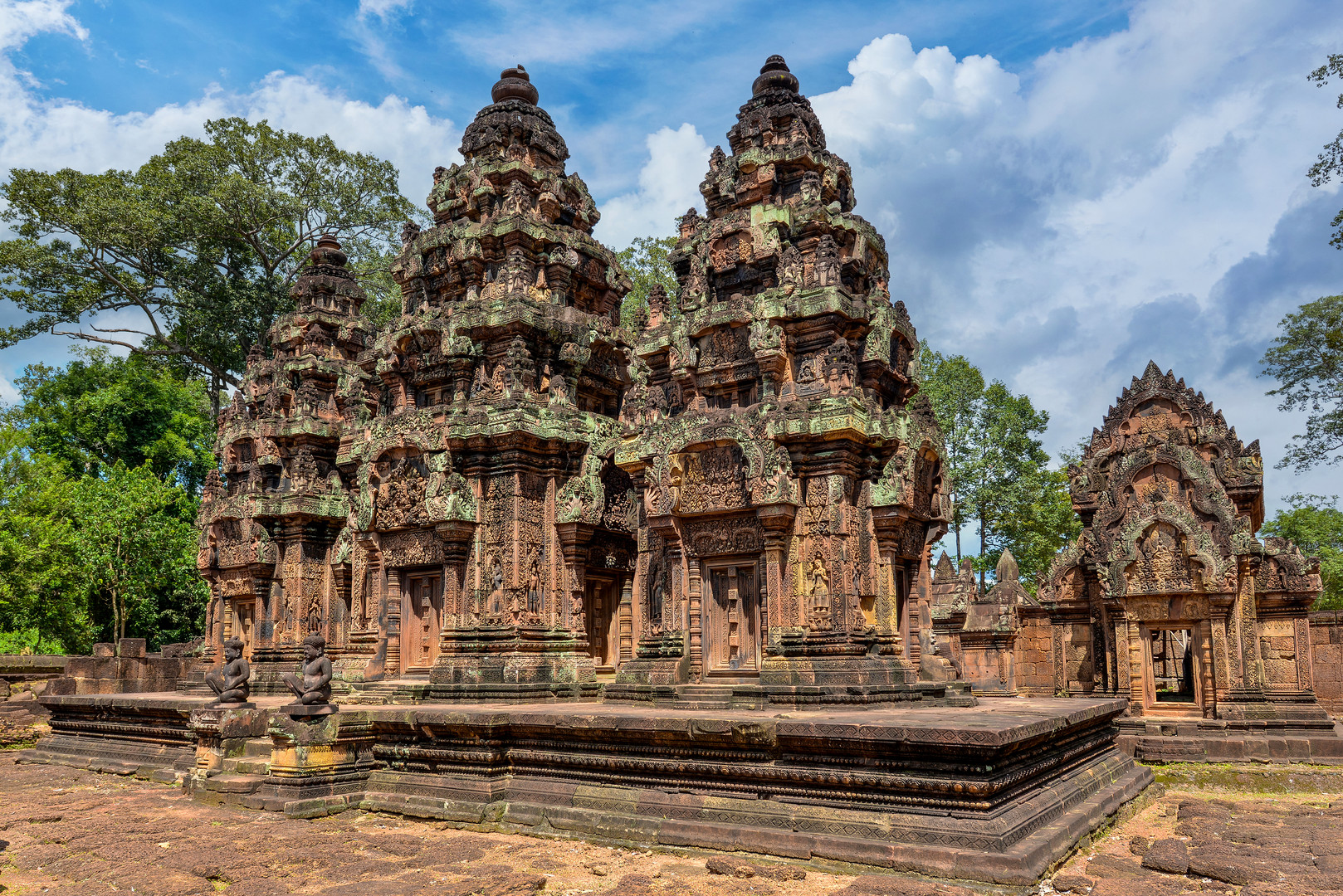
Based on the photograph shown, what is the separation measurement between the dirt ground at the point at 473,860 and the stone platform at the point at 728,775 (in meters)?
0.25

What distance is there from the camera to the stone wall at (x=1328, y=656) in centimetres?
1659

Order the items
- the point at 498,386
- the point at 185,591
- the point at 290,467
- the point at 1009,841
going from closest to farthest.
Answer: the point at 1009,841
the point at 498,386
the point at 290,467
the point at 185,591

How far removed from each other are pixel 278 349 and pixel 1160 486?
16451mm

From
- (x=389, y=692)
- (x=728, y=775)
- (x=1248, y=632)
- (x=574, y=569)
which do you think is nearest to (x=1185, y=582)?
(x=1248, y=632)

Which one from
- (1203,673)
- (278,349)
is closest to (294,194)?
(278,349)

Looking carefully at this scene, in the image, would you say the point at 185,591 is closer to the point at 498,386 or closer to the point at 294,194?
the point at 294,194

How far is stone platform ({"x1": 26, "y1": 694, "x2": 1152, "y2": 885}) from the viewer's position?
6.96m

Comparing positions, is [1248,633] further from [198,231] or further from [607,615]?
[198,231]

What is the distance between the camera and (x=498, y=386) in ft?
45.1

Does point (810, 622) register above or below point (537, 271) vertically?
below

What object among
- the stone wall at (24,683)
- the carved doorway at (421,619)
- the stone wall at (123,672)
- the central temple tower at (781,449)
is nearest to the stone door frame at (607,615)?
the central temple tower at (781,449)

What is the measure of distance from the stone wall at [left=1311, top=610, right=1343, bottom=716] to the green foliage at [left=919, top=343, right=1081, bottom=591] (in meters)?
12.9

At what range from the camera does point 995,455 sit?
30.5 meters

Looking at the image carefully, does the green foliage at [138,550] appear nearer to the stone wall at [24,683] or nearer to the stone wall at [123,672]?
the stone wall at [123,672]
